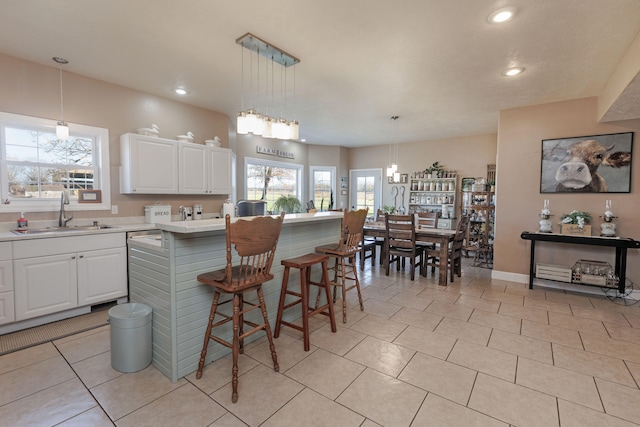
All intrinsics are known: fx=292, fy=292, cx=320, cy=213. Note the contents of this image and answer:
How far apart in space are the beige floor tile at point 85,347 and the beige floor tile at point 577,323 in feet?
13.8

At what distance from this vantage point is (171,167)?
13.1ft

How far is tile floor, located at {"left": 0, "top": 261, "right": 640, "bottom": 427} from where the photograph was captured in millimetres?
1683

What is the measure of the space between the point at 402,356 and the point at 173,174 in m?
3.57

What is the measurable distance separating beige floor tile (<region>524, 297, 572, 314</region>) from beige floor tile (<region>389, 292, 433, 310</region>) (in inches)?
46.3

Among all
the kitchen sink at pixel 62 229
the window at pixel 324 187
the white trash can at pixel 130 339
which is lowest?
the white trash can at pixel 130 339

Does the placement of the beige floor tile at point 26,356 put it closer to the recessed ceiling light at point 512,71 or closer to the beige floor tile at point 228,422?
the beige floor tile at point 228,422

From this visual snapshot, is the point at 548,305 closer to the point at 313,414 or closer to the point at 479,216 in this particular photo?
the point at 479,216

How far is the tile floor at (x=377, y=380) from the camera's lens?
1.68 m

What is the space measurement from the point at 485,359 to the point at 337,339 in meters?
1.17

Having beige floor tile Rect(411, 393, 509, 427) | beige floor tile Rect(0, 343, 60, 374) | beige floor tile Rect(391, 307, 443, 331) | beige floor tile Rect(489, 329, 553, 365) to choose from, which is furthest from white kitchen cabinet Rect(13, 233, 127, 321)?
beige floor tile Rect(489, 329, 553, 365)

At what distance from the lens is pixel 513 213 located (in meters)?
4.46

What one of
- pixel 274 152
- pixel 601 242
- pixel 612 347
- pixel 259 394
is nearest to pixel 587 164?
pixel 601 242

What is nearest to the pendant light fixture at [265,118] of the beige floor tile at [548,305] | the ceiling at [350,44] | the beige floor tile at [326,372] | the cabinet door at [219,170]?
the ceiling at [350,44]

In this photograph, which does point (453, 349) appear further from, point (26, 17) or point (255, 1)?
point (26, 17)
